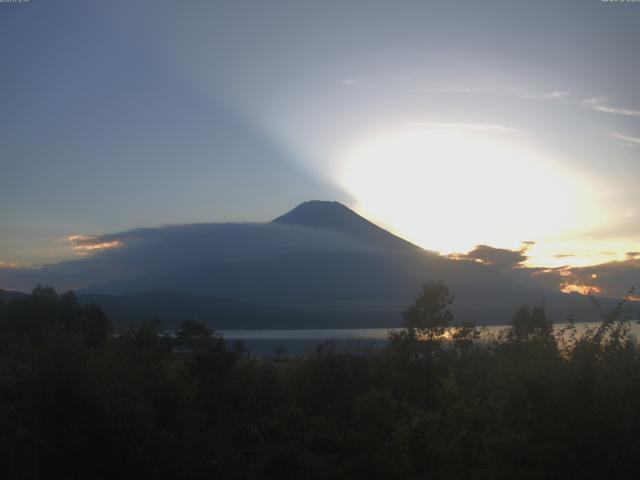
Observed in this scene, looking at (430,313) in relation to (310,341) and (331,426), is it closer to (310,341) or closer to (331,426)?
(331,426)

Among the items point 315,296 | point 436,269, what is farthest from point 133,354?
point 436,269

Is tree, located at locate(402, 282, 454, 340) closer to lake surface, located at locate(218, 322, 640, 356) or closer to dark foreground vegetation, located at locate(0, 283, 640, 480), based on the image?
A: lake surface, located at locate(218, 322, 640, 356)

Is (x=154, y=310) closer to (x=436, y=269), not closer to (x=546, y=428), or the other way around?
(x=436, y=269)

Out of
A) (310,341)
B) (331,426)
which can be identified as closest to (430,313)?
(331,426)

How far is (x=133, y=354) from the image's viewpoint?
17516mm

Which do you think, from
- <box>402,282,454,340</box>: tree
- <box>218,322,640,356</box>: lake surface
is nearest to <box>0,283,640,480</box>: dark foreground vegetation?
<box>218,322,640,356</box>: lake surface

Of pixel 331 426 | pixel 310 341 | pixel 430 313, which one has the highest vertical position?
pixel 430 313

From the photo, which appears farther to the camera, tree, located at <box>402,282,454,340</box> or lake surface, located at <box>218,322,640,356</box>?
tree, located at <box>402,282,454,340</box>

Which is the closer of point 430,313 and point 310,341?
point 430,313

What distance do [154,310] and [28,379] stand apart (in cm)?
10663

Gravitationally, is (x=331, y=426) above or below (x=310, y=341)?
above

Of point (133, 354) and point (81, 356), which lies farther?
point (133, 354)

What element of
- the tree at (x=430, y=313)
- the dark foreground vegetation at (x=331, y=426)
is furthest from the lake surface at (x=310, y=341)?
the dark foreground vegetation at (x=331, y=426)

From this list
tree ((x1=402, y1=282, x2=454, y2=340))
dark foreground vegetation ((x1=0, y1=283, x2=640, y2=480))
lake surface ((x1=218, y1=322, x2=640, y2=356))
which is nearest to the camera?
dark foreground vegetation ((x1=0, y1=283, x2=640, y2=480))
